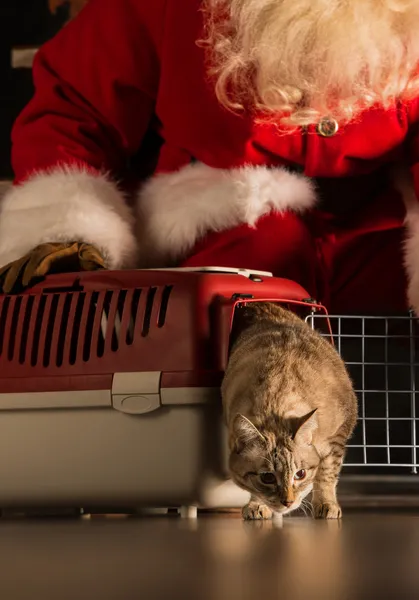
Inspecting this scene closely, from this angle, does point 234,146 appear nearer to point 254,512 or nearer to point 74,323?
point 74,323

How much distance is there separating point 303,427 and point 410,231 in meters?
0.50

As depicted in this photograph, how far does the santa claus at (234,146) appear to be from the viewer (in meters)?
1.57

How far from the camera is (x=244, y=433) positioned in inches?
50.6

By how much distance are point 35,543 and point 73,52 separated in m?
1.02

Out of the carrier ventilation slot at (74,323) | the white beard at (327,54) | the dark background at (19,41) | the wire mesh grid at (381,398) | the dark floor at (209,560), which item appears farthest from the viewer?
the dark background at (19,41)

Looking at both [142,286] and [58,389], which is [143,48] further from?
[58,389]

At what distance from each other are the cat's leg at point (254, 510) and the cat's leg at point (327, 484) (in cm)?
8

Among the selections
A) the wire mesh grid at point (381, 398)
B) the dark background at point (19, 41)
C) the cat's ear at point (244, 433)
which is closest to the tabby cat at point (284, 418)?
the cat's ear at point (244, 433)

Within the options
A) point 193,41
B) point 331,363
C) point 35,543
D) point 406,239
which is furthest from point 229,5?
point 35,543

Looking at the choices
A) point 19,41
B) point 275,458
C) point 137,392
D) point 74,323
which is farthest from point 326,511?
point 19,41

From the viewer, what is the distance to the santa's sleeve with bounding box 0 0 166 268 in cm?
163

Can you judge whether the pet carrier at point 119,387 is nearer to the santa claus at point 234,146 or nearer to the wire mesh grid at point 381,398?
the santa claus at point 234,146

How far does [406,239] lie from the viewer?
5.46ft

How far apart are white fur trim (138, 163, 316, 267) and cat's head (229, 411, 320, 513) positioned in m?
0.43
